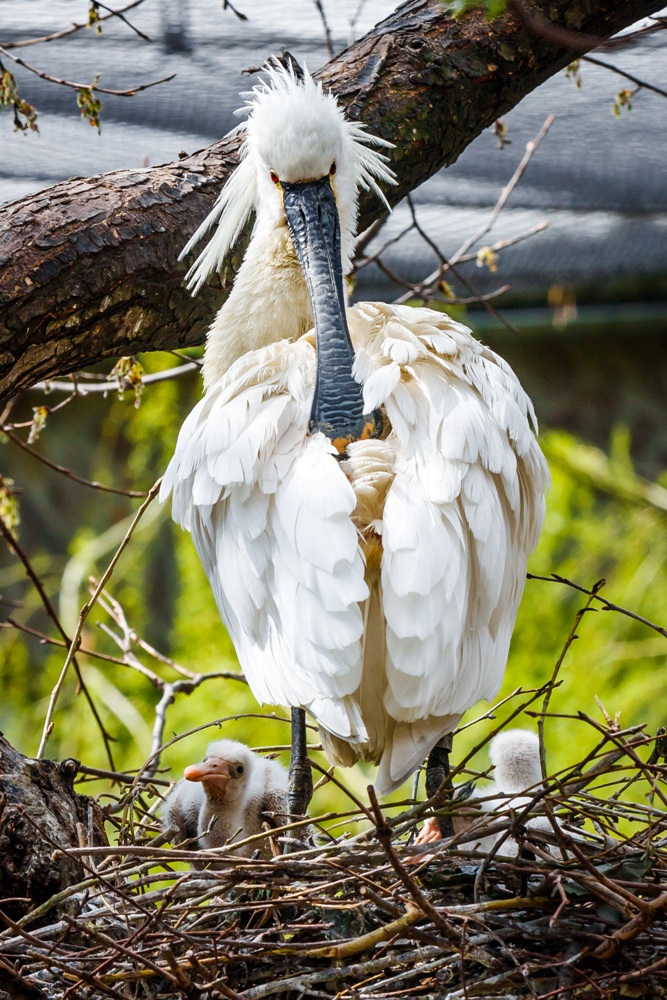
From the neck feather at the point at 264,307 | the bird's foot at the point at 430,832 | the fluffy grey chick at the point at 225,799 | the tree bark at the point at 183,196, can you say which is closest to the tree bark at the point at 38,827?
the fluffy grey chick at the point at 225,799

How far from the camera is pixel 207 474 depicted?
2.57 metres

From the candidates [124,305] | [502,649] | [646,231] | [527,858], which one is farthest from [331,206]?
[646,231]

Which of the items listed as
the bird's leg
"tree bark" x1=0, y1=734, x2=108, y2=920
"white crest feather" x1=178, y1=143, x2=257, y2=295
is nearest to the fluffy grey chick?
the bird's leg

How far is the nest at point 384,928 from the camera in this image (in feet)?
6.44

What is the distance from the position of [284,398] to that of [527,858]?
1080mm

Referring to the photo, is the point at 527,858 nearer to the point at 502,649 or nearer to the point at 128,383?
the point at 502,649

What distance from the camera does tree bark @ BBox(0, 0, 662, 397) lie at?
8.97 ft

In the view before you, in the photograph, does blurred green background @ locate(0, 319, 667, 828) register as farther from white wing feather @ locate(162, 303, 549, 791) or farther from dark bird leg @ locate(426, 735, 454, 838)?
white wing feather @ locate(162, 303, 549, 791)

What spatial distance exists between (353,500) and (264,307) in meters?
1.08

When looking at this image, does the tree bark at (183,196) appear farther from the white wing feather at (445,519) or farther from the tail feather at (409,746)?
the tail feather at (409,746)

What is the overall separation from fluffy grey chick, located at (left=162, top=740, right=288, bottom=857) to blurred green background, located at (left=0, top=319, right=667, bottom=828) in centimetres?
412

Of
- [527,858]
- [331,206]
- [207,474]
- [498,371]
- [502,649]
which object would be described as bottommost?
[527,858]

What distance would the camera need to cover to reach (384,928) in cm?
199

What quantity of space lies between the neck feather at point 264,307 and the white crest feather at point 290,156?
10cm
